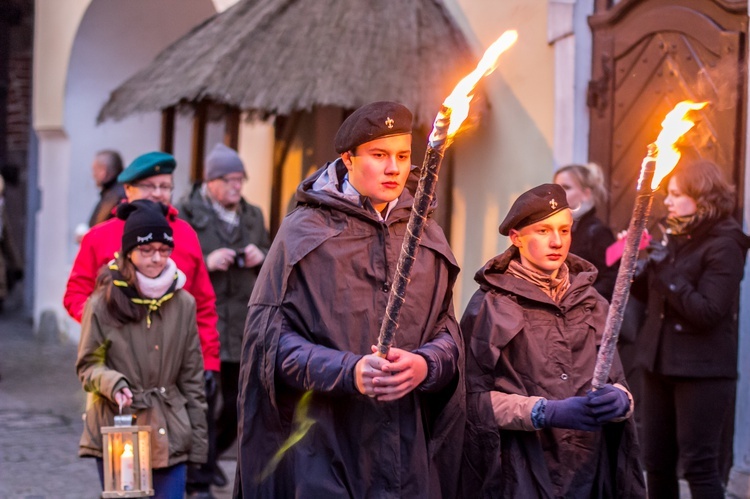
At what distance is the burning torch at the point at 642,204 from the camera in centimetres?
310

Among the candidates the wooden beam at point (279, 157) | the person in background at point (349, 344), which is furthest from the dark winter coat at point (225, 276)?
the wooden beam at point (279, 157)

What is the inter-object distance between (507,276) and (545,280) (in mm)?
126

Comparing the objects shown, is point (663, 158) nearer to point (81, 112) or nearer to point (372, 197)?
point (372, 197)

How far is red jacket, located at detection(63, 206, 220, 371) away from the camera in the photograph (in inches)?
215

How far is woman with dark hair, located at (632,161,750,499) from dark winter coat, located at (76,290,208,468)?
1995 mm

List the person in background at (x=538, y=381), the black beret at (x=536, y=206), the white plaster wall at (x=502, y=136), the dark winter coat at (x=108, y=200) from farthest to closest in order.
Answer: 1. the white plaster wall at (x=502, y=136)
2. the dark winter coat at (x=108, y=200)
3. the black beret at (x=536, y=206)
4. the person in background at (x=538, y=381)

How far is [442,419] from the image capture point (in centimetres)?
357

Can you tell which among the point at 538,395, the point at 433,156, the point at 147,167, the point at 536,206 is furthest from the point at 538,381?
the point at 147,167

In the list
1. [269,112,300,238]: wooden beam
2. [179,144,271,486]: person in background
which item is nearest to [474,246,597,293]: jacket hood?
[179,144,271,486]: person in background

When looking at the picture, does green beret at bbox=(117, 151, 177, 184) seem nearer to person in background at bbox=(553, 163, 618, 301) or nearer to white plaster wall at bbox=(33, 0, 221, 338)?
person in background at bbox=(553, 163, 618, 301)

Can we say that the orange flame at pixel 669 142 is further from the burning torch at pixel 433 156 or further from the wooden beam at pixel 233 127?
the wooden beam at pixel 233 127

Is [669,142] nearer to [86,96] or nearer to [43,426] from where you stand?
[43,426]

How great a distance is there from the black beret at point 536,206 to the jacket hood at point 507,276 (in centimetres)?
12

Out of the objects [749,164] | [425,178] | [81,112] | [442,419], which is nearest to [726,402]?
[749,164]
